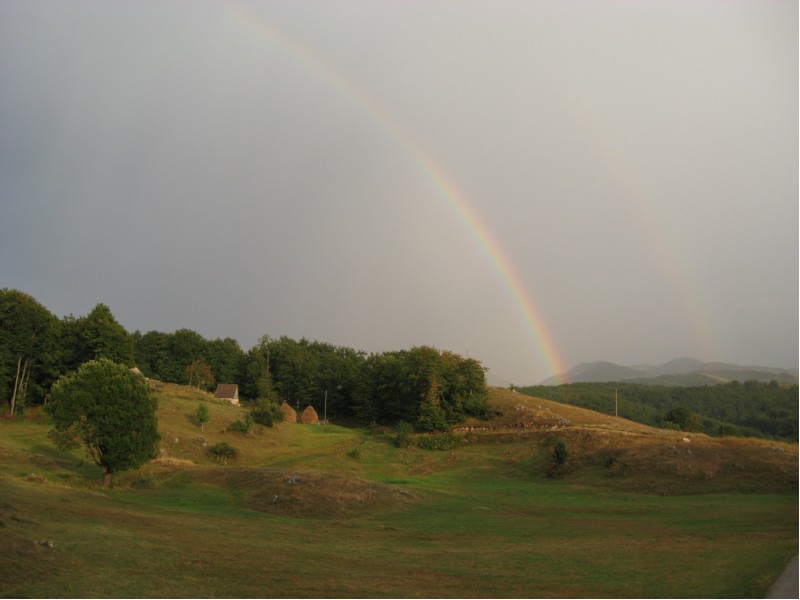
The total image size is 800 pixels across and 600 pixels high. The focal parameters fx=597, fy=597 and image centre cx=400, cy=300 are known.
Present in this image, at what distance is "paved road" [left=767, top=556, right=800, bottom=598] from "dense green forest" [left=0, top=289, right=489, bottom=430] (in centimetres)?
6615

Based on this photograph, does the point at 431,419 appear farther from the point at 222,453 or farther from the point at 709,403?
the point at 709,403

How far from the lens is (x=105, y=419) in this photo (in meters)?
43.3

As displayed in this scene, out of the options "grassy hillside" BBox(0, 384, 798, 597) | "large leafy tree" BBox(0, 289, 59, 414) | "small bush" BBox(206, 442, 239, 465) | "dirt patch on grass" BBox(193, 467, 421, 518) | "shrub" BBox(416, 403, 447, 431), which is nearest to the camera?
"grassy hillside" BBox(0, 384, 798, 597)

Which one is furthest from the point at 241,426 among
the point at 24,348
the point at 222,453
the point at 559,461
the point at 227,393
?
the point at 227,393

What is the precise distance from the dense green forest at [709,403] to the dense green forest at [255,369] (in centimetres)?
3768

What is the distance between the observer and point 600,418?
280 ft

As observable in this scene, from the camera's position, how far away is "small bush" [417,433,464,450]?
74.6 m

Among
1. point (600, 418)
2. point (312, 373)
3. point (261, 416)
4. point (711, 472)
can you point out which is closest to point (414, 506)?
point (711, 472)

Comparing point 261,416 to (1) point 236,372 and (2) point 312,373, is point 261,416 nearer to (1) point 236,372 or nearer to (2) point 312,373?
(2) point 312,373

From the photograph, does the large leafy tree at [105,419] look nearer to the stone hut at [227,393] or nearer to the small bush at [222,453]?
the small bush at [222,453]

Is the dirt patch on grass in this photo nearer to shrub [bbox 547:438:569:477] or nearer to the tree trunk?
shrub [bbox 547:438:569:477]

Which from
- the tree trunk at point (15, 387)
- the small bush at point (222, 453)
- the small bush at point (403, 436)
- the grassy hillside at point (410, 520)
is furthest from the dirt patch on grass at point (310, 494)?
the tree trunk at point (15, 387)

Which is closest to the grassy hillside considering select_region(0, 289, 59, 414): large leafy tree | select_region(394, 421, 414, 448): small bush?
select_region(394, 421, 414, 448): small bush

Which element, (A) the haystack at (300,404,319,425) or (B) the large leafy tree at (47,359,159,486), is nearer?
(B) the large leafy tree at (47,359,159,486)
